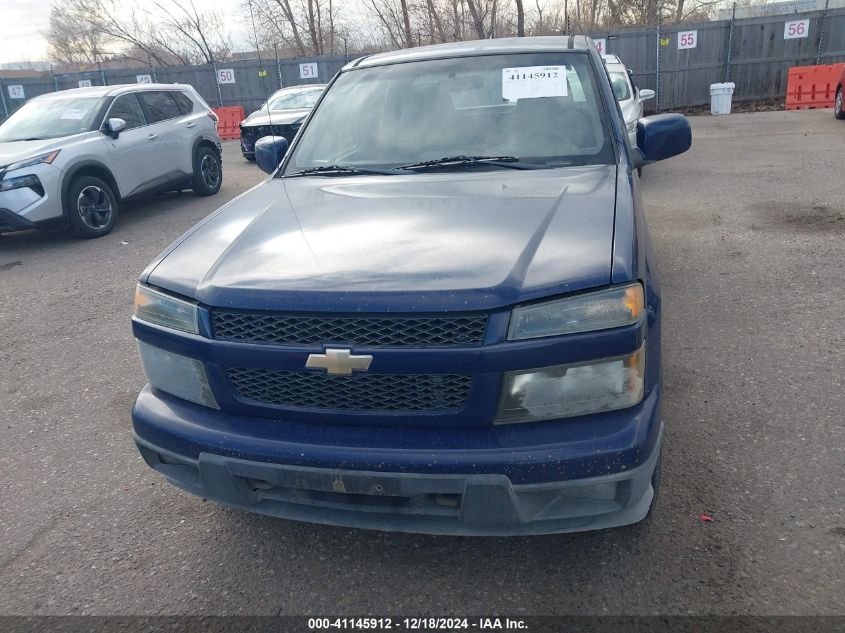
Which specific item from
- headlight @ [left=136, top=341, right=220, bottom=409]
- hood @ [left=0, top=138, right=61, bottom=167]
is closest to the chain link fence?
hood @ [left=0, top=138, right=61, bottom=167]

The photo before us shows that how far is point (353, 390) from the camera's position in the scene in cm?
201

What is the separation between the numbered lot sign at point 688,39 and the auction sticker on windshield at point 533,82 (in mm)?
18347

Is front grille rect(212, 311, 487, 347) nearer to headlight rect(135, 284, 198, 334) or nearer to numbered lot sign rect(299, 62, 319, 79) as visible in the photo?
headlight rect(135, 284, 198, 334)

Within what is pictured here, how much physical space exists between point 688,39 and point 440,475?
20.5 m

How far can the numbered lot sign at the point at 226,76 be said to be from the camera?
73.5 feet

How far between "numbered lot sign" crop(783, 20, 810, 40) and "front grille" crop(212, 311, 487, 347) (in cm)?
2132

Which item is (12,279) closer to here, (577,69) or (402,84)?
(402,84)

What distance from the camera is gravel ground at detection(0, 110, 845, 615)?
223cm

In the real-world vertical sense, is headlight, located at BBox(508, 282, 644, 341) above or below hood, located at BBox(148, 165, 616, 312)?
below

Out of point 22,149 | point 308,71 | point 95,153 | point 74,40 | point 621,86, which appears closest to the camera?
point 22,149

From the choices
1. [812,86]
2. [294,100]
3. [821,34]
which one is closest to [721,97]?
[812,86]

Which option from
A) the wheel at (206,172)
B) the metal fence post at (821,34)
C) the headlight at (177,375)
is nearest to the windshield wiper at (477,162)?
the headlight at (177,375)

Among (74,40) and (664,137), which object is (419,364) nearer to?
(664,137)

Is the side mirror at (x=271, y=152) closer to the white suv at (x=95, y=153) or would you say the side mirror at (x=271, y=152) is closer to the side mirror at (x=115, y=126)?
the white suv at (x=95, y=153)
